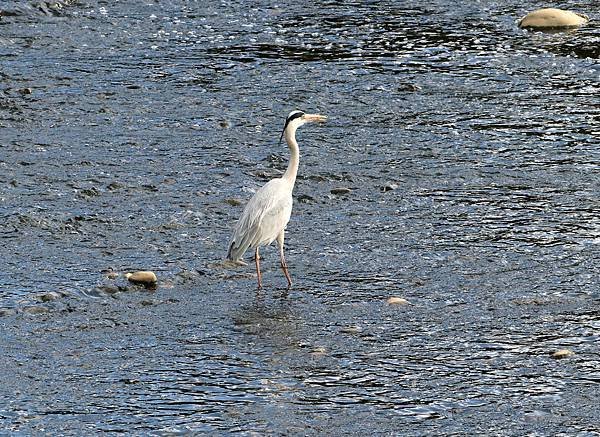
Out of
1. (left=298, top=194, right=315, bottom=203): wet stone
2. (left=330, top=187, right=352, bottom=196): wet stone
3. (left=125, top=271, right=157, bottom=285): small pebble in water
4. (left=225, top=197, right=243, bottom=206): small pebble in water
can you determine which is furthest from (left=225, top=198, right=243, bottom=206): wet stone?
(left=125, top=271, right=157, bottom=285): small pebble in water

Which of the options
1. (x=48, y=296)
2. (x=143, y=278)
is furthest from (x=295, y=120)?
(x=48, y=296)

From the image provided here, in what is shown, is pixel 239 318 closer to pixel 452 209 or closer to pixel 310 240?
pixel 310 240

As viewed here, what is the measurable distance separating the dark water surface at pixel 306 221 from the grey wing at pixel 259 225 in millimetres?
271

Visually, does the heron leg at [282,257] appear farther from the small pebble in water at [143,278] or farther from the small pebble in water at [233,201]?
the small pebble in water at [233,201]

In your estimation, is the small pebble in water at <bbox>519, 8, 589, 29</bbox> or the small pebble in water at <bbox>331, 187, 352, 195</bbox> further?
the small pebble in water at <bbox>519, 8, 589, 29</bbox>

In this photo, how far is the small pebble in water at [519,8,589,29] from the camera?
18031 millimetres

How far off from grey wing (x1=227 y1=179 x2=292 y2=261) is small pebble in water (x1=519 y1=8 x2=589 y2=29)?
8.62 m

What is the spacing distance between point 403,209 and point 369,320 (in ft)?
8.37

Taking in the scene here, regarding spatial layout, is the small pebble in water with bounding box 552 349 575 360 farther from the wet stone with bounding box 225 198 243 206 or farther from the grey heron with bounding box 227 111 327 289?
the wet stone with bounding box 225 198 243 206

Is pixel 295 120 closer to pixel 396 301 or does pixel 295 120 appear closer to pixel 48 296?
pixel 396 301

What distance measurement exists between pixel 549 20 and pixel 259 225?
30.0 ft

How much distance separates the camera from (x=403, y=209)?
11.7 m

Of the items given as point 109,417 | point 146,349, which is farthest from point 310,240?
point 109,417

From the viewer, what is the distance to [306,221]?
37.6 feet
